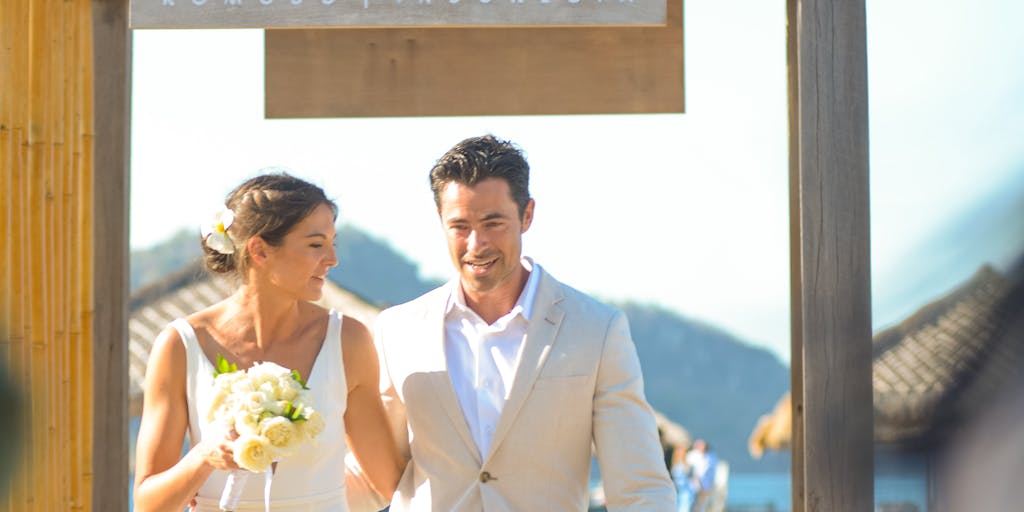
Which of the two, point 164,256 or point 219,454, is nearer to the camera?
point 219,454

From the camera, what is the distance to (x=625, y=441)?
3658 millimetres

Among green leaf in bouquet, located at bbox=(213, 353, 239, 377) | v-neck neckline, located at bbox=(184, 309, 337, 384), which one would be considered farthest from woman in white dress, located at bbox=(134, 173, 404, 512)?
green leaf in bouquet, located at bbox=(213, 353, 239, 377)

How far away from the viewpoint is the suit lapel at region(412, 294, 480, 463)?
3680mm

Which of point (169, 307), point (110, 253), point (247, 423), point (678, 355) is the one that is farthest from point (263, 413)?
point (678, 355)

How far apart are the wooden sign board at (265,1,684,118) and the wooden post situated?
0.67m

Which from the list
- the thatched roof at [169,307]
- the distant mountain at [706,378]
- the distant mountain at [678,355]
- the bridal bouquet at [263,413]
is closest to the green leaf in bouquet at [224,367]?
the bridal bouquet at [263,413]

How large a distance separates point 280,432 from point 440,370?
1.54 ft

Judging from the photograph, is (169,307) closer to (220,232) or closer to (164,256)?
(220,232)

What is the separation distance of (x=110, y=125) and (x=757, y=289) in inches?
2076

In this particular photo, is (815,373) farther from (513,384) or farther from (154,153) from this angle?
(154,153)

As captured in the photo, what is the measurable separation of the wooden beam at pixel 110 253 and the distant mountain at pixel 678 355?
4946cm

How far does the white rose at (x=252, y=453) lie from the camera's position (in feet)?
11.1

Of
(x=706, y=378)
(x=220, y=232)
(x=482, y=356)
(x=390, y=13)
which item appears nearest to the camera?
(x=482, y=356)

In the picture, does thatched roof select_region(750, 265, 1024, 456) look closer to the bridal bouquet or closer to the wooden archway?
the wooden archway
